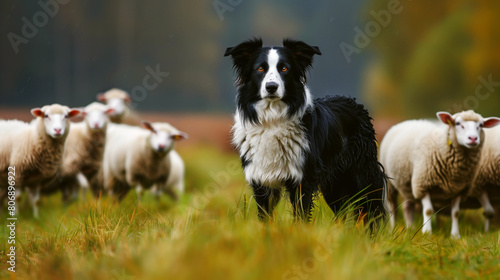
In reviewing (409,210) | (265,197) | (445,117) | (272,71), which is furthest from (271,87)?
(409,210)

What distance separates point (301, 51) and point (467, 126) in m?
2.75

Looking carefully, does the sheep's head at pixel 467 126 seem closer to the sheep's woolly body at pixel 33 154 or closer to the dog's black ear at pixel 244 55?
the dog's black ear at pixel 244 55

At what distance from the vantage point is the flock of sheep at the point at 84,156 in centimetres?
639

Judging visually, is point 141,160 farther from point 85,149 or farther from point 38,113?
point 38,113

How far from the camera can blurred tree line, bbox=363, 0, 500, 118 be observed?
12148mm

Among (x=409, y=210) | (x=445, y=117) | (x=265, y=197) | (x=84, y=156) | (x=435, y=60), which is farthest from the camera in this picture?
(x=435, y=60)

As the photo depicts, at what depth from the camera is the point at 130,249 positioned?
3.30 metres

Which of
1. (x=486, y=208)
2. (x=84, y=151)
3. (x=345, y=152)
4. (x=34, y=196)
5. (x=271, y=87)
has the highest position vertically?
(x=271, y=87)

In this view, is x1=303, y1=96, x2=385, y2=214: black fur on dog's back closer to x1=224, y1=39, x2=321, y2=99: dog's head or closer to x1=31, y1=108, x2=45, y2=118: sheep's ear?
x1=224, y1=39, x2=321, y2=99: dog's head

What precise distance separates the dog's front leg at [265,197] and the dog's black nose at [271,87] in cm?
73

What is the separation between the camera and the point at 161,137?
7.87 meters

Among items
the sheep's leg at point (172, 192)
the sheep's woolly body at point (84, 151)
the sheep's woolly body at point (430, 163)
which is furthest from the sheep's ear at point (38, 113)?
the sheep's woolly body at point (430, 163)

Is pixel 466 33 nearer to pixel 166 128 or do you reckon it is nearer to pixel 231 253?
pixel 166 128

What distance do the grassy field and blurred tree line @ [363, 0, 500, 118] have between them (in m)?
7.81
